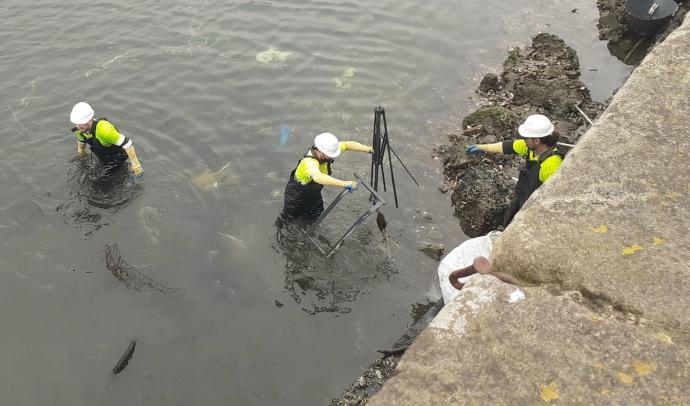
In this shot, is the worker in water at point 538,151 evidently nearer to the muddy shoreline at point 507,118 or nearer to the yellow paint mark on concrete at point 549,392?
the muddy shoreline at point 507,118

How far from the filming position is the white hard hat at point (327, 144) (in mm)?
7185

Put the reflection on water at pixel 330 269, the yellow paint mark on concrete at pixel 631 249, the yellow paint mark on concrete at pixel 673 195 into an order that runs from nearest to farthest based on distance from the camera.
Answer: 1. the yellow paint mark on concrete at pixel 631 249
2. the yellow paint mark on concrete at pixel 673 195
3. the reflection on water at pixel 330 269

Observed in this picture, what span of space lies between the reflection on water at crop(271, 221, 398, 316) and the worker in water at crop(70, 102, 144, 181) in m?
3.06

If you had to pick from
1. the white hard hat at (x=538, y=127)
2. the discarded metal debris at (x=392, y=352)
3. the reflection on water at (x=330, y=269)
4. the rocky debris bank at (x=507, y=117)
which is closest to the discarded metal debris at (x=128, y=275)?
the reflection on water at (x=330, y=269)

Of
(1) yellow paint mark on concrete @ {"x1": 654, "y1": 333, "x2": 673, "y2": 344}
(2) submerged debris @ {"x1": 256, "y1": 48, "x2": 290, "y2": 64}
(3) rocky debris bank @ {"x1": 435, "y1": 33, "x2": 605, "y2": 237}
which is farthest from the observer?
(2) submerged debris @ {"x1": 256, "y1": 48, "x2": 290, "y2": 64}

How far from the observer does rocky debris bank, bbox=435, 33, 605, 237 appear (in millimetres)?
8820

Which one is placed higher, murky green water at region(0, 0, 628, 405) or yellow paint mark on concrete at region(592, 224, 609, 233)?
yellow paint mark on concrete at region(592, 224, 609, 233)

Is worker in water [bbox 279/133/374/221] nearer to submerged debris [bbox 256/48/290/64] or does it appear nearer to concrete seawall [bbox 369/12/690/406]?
concrete seawall [bbox 369/12/690/406]

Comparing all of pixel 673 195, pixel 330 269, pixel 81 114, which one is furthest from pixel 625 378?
pixel 81 114

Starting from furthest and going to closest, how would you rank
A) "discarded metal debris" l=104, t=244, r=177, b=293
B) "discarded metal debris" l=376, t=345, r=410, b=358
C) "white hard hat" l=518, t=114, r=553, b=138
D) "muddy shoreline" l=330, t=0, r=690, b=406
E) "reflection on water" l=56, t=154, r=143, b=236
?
"reflection on water" l=56, t=154, r=143, b=236
"muddy shoreline" l=330, t=0, r=690, b=406
"discarded metal debris" l=104, t=244, r=177, b=293
"white hard hat" l=518, t=114, r=553, b=138
"discarded metal debris" l=376, t=345, r=410, b=358

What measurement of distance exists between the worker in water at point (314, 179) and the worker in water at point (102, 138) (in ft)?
9.90

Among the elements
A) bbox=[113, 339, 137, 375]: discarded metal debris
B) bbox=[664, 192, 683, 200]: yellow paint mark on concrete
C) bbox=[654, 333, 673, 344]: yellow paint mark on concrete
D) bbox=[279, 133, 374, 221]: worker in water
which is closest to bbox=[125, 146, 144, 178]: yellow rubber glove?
bbox=[279, 133, 374, 221]: worker in water

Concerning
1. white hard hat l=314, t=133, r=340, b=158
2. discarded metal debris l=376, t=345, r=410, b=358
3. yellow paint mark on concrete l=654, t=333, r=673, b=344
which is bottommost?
discarded metal debris l=376, t=345, r=410, b=358

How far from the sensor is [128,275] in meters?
8.11
